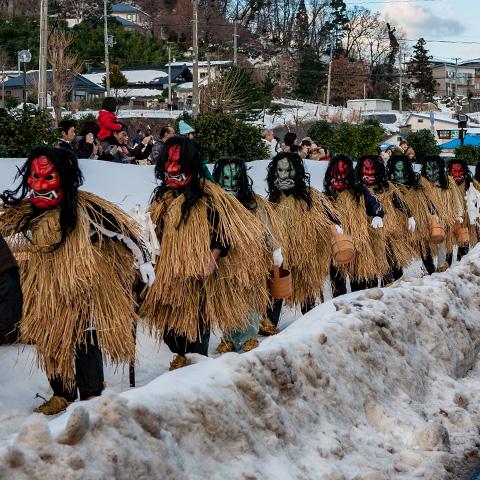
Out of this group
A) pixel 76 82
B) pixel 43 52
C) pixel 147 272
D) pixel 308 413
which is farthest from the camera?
pixel 76 82

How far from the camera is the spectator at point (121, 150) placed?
1165 centimetres

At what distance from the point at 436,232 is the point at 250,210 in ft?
16.0

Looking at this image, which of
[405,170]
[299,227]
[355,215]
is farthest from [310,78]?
[299,227]

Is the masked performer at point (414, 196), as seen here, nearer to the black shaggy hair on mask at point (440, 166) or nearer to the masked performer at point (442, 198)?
the masked performer at point (442, 198)

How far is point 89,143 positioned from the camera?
10820mm

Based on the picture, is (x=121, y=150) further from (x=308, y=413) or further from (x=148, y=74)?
(x=148, y=74)

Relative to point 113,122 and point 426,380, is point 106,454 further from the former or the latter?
point 113,122

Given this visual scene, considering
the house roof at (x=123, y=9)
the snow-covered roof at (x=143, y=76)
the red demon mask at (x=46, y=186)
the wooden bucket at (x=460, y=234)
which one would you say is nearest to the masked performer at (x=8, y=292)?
the red demon mask at (x=46, y=186)

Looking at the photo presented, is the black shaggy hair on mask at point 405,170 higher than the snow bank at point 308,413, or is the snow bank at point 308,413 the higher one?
the black shaggy hair on mask at point 405,170

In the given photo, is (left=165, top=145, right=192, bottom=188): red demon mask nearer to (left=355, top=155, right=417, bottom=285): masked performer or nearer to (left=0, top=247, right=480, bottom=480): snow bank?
(left=0, top=247, right=480, bottom=480): snow bank

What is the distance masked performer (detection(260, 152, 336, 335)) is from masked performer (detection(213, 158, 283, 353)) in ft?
2.42

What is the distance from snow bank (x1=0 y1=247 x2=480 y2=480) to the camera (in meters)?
3.40

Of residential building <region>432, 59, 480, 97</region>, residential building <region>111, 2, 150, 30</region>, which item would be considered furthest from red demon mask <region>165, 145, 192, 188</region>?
residential building <region>432, 59, 480, 97</region>

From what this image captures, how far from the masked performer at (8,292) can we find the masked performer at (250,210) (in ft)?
9.78
